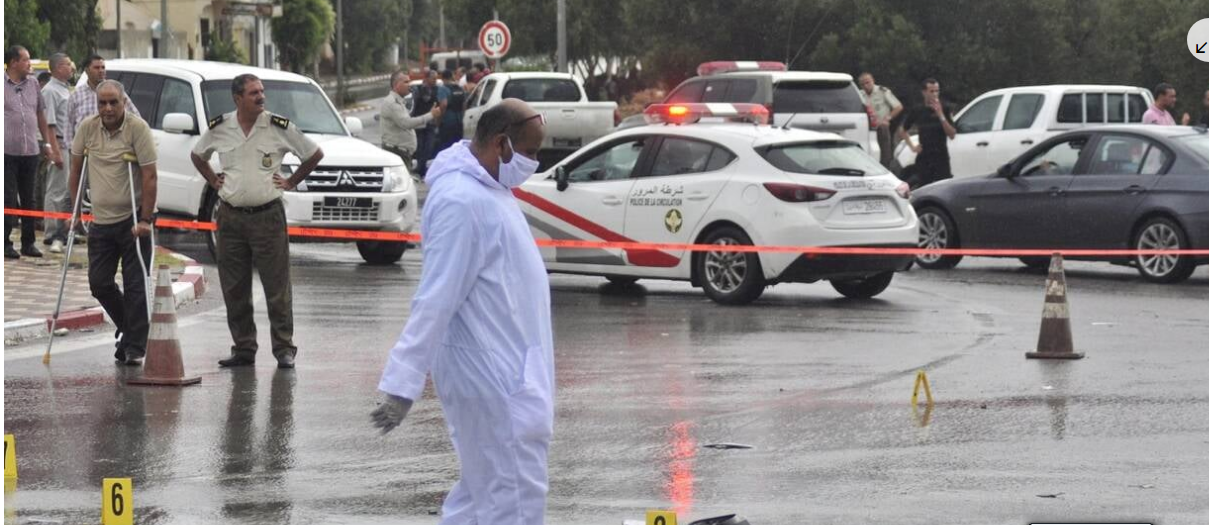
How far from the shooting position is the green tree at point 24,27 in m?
38.9

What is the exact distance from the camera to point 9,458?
851 cm

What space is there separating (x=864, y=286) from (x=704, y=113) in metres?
2.06

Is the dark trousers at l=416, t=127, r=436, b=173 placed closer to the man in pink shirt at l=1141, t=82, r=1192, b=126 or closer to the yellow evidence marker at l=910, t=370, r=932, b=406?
the man in pink shirt at l=1141, t=82, r=1192, b=126

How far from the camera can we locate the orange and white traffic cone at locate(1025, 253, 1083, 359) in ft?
41.7

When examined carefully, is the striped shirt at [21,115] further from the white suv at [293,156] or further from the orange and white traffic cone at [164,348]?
the orange and white traffic cone at [164,348]

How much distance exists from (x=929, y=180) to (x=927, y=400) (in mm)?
14107

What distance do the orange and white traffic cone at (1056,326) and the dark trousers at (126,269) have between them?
17.8ft

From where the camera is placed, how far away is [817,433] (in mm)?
9812

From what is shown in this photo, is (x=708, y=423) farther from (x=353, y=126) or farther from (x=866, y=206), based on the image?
(x=353, y=126)

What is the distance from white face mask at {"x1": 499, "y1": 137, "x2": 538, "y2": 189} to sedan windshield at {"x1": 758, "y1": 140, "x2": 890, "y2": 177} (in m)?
10.2

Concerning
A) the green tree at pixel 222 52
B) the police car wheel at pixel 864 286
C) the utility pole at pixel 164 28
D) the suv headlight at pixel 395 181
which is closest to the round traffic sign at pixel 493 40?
the utility pole at pixel 164 28

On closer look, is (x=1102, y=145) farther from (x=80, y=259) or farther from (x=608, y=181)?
(x=80, y=259)

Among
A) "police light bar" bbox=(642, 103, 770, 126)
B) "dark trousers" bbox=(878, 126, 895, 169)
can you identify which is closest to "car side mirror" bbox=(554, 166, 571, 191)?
"police light bar" bbox=(642, 103, 770, 126)

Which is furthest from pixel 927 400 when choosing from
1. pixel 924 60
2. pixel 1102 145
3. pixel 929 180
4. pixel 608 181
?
pixel 924 60
